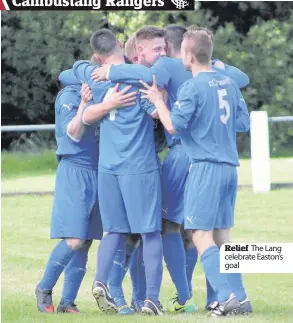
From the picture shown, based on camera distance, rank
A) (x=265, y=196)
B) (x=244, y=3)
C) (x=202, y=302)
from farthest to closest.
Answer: (x=244, y=3)
(x=265, y=196)
(x=202, y=302)

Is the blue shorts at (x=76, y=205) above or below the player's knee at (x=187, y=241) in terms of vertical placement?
above

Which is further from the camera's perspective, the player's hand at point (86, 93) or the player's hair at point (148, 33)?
the player's hand at point (86, 93)

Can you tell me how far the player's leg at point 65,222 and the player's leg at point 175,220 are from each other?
0.52m

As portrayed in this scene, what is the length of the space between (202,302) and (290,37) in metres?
16.0

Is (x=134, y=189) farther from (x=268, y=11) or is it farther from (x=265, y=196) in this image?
(x=268, y=11)

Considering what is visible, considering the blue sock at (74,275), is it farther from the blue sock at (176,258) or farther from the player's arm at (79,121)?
the player's arm at (79,121)

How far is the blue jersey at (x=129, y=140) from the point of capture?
801cm

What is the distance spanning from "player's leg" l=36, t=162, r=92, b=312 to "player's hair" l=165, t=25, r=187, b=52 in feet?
3.22

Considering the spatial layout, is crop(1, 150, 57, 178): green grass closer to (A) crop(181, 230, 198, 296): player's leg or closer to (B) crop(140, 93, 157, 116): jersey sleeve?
(A) crop(181, 230, 198, 296): player's leg

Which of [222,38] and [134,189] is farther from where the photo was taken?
[222,38]

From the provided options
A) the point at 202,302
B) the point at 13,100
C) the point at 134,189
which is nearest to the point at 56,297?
the point at 202,302

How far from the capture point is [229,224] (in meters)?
8.00

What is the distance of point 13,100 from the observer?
26.8 m

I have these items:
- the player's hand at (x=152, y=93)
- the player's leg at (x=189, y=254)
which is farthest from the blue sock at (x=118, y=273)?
the player's hand at (x=152, y=93)
